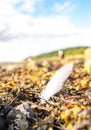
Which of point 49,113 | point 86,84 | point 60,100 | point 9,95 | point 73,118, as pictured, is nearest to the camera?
point 73,118

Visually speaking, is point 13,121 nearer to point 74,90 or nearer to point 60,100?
point 60,100

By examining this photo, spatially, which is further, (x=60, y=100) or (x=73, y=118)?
(x=60, y=100)

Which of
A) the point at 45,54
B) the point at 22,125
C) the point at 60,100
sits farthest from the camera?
the point at 45,54

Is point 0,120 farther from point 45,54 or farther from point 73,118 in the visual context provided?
point 45,54

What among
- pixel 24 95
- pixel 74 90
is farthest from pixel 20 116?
pixel 74 90

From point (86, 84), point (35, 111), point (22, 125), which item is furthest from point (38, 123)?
point (86, 84)

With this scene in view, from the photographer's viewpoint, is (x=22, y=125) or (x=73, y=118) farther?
(x=22, y=125)

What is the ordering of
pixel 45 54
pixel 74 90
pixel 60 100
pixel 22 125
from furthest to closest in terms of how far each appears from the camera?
1. pixel 45 54
2. pixel 74 90
3. pixel 60 100
4. pixel 22 125

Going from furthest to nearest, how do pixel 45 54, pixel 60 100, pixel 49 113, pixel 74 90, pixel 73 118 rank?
pixel 45 54 < pixel 74 90 < pixel 60 100 < pixel 49 113 < pixel 73 118
